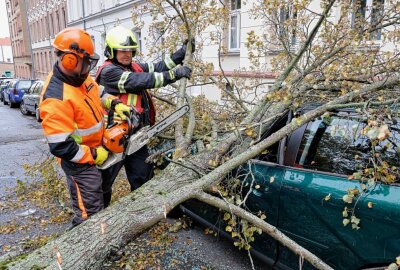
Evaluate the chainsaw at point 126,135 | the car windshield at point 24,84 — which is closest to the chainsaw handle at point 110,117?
the chainsaw at point 126,135

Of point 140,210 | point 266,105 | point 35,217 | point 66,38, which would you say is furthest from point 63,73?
point 35,217

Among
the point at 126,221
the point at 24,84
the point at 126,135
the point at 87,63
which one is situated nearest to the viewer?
the point at 126,221

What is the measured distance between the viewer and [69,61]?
8.66 ft

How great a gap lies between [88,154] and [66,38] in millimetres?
968

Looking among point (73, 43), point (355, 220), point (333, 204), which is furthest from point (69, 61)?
point (355, 220)

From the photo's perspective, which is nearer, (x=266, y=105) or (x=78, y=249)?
(x=78, y=249)

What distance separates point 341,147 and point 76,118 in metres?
2.10

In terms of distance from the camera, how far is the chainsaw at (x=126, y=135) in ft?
9.91

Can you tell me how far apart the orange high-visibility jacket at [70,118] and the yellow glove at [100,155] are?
65 millimetres

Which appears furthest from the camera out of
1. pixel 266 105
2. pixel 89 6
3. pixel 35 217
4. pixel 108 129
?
pixel 89 6

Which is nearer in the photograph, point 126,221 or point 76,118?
point 126,221

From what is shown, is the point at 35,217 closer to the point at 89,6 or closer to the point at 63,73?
the point at 63,73

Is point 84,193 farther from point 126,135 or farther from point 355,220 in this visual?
point 355,220

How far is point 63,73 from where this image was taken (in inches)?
106
